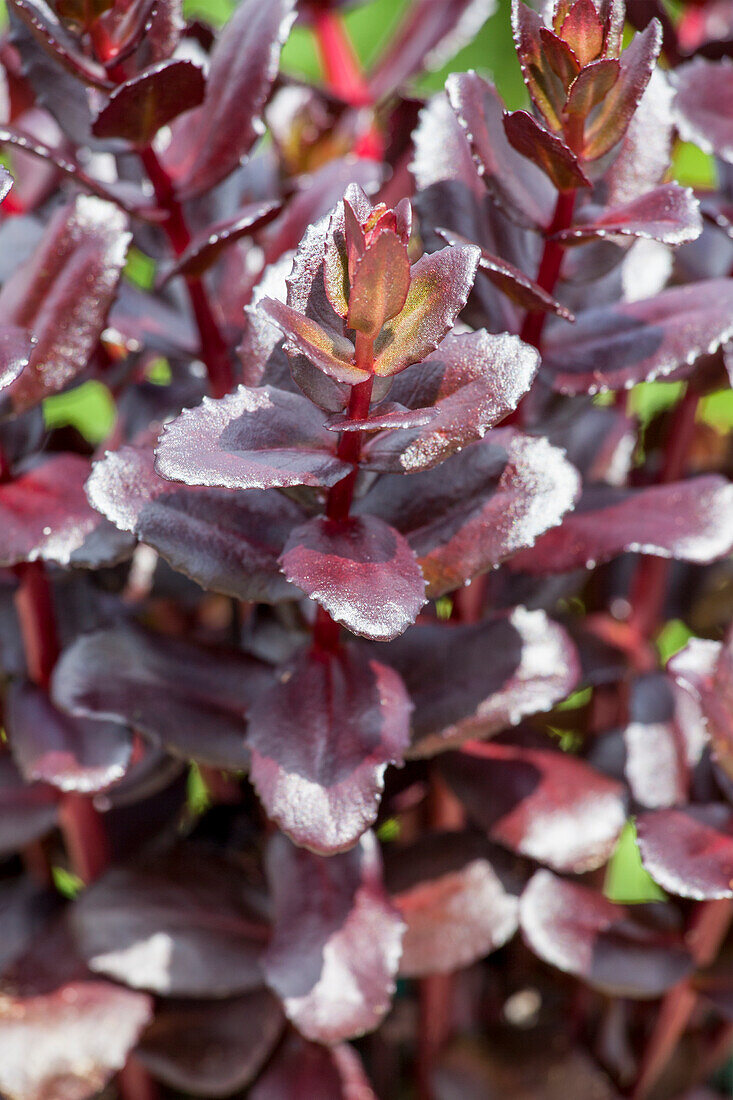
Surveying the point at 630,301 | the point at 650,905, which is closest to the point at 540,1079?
the point at 650,905

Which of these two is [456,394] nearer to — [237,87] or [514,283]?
[514,283]

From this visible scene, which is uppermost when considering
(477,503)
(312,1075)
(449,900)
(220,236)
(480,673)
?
(220,236)

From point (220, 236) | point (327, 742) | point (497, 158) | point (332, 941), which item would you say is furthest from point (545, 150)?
point (332, 941)

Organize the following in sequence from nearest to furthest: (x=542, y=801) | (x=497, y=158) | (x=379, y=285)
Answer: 1. (x=379, y=285)
2. (x=497, y=158)
3. (x=542, y=801)

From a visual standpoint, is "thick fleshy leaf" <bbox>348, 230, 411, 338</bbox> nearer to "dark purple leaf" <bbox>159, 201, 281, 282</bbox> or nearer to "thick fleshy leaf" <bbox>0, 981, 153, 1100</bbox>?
"dark purple leaf" <bbox>159, 201, 281, 282</bbox>

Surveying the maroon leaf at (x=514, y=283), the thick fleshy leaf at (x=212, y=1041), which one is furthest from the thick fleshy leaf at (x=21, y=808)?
the maroon leaf at (x=514, y=283)

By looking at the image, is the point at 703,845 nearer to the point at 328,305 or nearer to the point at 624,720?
the point at 624,720
